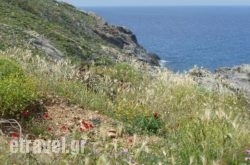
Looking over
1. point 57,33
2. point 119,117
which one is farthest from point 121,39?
point 119,117

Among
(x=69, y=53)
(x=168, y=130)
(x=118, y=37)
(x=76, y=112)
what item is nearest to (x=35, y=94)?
(x=76, y=112)

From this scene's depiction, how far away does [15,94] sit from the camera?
9656mm

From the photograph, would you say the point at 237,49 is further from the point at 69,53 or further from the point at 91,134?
the point at 91,134

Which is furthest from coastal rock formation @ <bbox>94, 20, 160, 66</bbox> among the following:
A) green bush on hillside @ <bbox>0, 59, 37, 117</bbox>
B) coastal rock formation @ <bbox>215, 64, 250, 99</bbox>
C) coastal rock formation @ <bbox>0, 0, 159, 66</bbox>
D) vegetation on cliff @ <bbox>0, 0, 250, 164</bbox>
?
green bush on hillside @ <bbox>0, 59, 37, 117</bbox>

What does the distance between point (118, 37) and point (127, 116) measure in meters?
40.8

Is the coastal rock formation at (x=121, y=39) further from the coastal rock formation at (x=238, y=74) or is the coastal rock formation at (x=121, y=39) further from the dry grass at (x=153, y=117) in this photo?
the dry grass at (x=153, y=117)

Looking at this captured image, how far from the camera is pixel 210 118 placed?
9164 millimetres

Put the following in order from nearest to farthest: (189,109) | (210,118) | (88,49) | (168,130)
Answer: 1. (210,118)
2. (168,130)
3. (189,109)
4. (88,49)

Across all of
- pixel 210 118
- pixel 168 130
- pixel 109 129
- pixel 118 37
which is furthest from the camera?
pixel 118 37

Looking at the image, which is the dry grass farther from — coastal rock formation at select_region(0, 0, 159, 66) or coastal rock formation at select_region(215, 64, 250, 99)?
coastal rock formation at select_region(215, 64, 250, 99)

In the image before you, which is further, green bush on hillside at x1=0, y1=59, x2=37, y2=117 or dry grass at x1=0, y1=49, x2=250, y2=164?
green bush on hillside at x1=0, y1=59, x2=37, y2=117

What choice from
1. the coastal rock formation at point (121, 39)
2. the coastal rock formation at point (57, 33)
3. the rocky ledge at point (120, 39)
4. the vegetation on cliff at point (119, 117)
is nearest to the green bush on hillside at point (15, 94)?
the vegetation on cliff at point (119, 117)

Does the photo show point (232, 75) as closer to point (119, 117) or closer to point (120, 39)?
point (119, 117)

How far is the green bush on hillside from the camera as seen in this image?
9.57 metres
